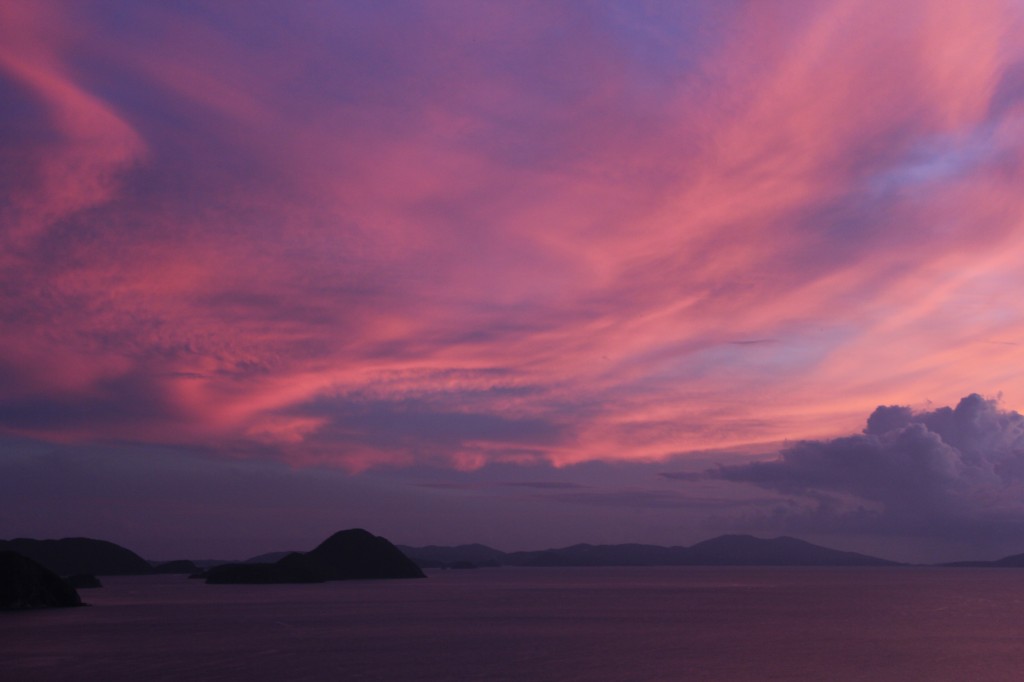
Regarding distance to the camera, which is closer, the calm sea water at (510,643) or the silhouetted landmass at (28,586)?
the calm sea water at (510,643)

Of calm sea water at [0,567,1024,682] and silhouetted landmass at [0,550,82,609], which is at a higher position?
silhouetted landmass at [0,550,82,609]

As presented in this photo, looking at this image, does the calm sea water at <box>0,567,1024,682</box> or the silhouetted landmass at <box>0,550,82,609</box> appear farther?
the silhouetted landmass at <box>0,550,82,609</box>

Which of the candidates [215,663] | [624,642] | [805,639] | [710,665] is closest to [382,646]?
[215,663]

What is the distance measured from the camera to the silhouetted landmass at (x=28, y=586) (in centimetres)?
13838

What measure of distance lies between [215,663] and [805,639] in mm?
59162

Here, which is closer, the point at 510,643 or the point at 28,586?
the point at 510,643

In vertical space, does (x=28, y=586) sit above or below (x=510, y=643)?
above

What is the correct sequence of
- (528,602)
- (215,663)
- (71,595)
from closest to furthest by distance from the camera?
(215,663) < (71,595) < (528,602)

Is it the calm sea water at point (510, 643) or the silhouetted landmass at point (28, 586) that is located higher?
the silhouetted landmass at point (28, 586)

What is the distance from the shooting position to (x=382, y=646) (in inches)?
3319

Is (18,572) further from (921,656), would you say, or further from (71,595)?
(921,656)

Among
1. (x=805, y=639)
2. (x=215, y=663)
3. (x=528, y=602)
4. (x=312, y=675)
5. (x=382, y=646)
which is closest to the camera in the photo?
(x=312, y=675)

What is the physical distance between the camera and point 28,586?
142750 millimetres

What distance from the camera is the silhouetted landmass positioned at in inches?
5448
